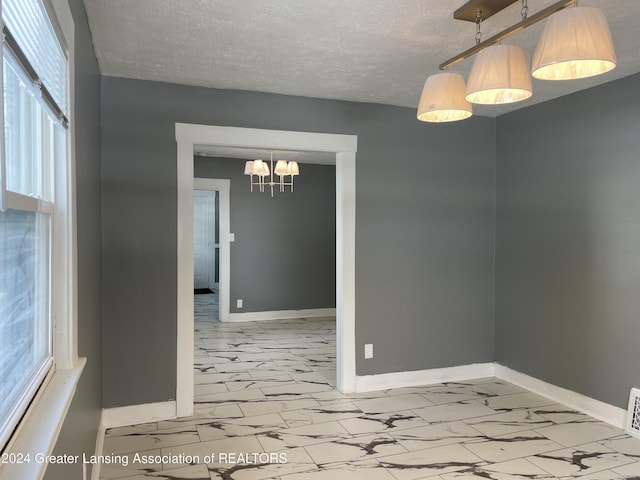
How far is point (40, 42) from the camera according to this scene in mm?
1450

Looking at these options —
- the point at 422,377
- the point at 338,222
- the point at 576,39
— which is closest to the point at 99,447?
the point at 338,222

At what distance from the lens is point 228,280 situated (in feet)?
22.9

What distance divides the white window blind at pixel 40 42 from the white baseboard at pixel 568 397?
3678 mm

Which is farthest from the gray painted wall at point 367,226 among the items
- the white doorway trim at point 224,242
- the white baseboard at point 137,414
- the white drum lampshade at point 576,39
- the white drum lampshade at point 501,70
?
the white doorway trim at point 224,242

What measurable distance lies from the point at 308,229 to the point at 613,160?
4.66 meters

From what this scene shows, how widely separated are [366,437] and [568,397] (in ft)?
5.47

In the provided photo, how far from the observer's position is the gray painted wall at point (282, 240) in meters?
7.06

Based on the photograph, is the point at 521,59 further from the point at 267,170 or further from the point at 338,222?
the point at 267,170

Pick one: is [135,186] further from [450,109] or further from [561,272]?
[561,272]

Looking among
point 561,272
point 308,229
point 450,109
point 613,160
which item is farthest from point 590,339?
point 308,229

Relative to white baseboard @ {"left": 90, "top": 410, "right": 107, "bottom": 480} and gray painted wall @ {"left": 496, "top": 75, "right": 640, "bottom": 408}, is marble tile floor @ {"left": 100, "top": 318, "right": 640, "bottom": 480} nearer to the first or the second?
white baseboard @ {"left": 90, "top": 410, "right": 107, "bottom": 480}

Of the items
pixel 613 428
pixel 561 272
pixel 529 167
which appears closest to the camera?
pixel 613 428

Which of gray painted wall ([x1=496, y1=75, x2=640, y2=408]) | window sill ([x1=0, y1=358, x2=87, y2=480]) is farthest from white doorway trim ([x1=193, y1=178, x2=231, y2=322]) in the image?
window sill ([x1=0, y1=358, x2=87, y2=480])

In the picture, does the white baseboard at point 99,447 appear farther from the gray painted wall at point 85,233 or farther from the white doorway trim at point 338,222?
the white doorway trim at point 338,222
